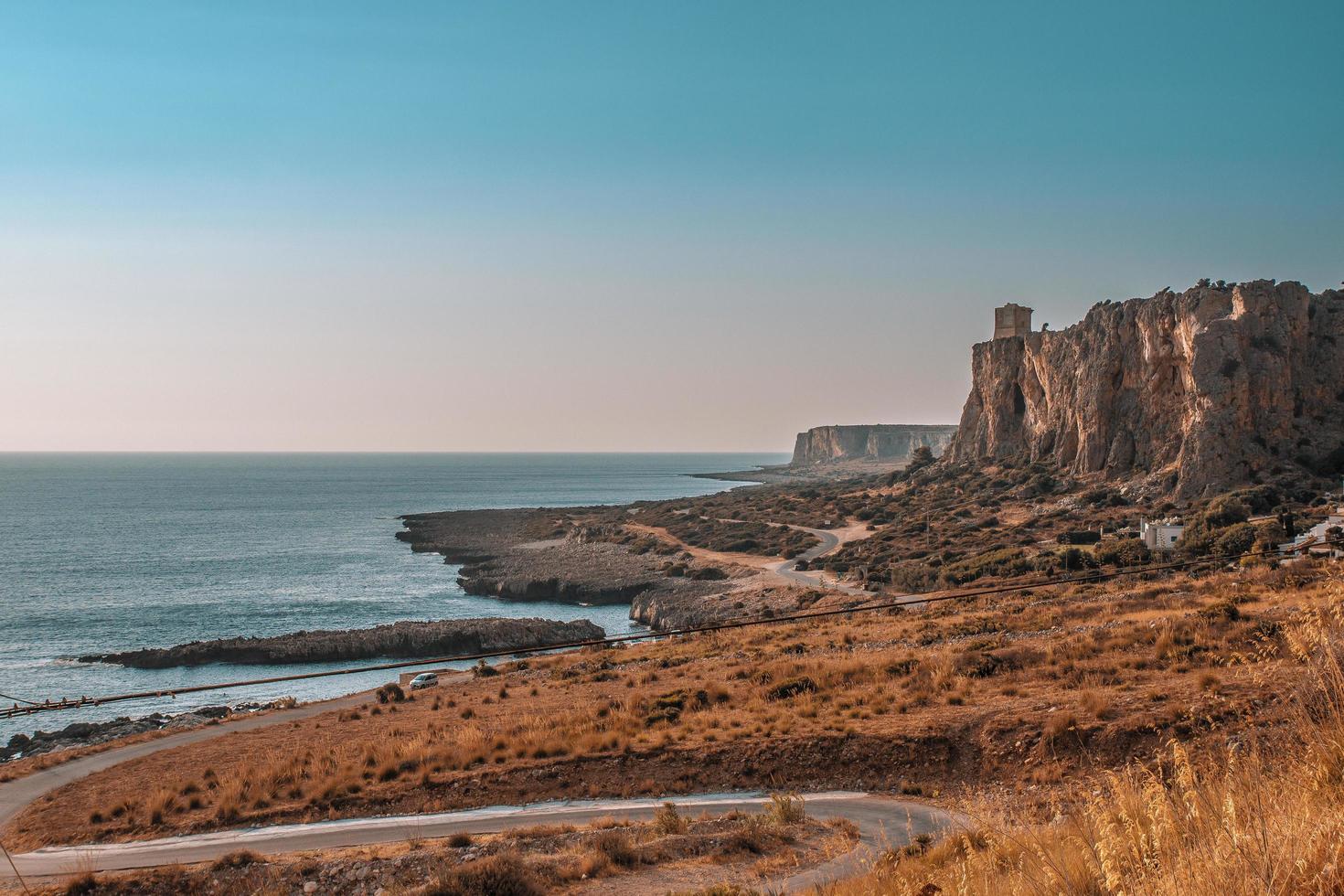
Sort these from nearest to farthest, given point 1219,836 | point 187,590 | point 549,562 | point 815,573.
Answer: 1. point 1219,836
2. point 815,573
3. point 187,590
4. point 549,562

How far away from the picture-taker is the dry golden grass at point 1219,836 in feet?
11.7

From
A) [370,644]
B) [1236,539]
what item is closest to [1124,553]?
[1236,539]

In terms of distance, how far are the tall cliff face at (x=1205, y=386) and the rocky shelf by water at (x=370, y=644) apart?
40.2 m

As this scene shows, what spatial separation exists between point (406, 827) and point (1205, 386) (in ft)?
180

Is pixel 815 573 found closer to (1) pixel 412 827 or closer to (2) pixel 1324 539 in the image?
(2) pixel 1324 539

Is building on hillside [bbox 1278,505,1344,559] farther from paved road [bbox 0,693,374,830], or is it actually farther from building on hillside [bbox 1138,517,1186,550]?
paved road [bbox 0,693,374,830]

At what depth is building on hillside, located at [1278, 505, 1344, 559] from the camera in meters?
25.9

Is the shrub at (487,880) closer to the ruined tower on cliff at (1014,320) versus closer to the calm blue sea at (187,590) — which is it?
the calm blue sea at (187,590)

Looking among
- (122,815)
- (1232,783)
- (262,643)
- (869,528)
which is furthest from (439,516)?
(1232,783)

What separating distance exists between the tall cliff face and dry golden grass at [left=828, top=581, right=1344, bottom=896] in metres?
53.2

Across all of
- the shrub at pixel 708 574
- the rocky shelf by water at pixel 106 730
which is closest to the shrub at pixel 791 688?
the rocky shelf by water at pixel 106 730

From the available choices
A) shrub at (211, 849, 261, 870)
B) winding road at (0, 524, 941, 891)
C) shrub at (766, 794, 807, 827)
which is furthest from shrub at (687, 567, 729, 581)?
shrub at (211, 849, 261, 870)

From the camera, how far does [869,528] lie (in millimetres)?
76000

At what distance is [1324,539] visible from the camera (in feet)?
97.8
